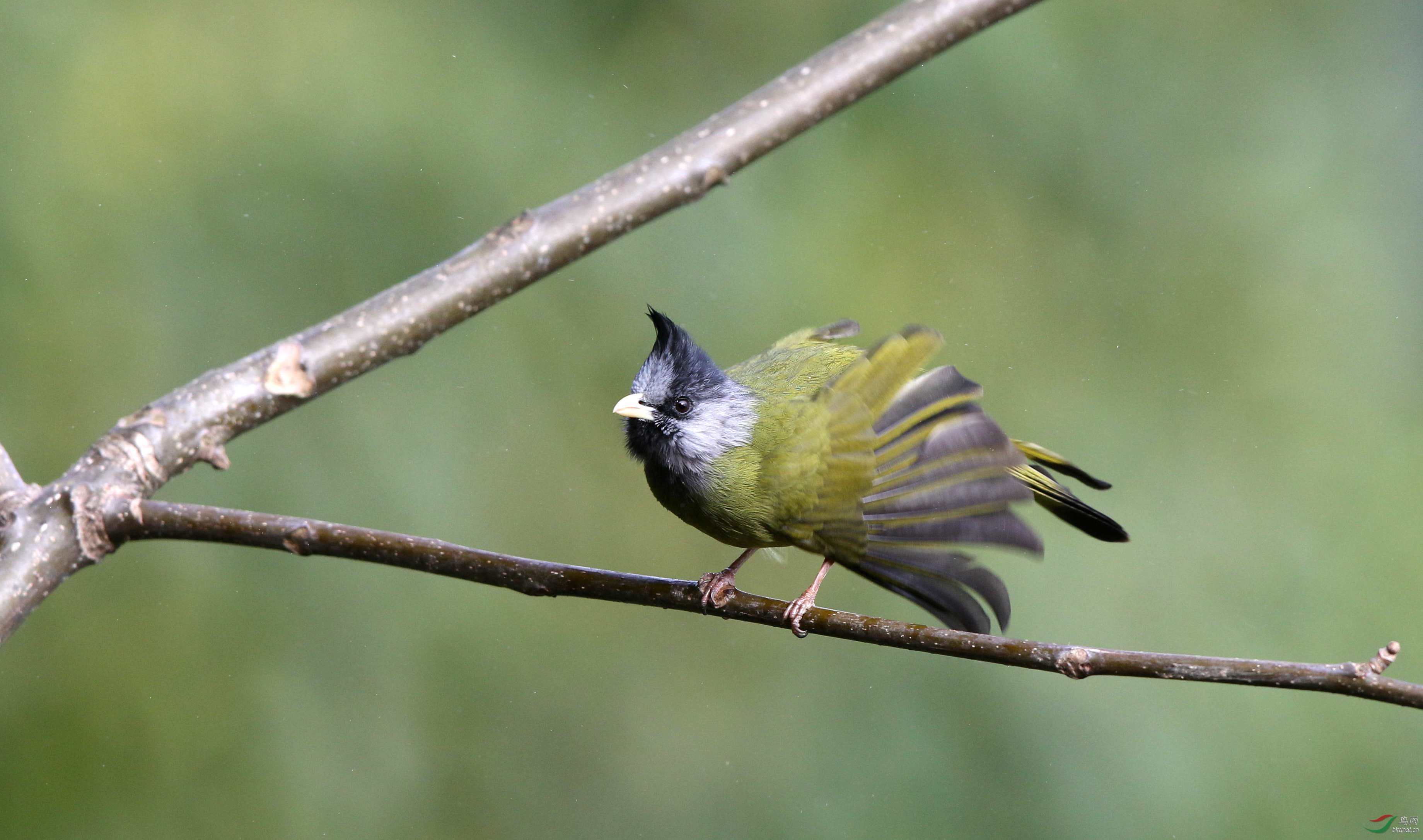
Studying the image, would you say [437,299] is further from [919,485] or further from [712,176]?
[919,485]

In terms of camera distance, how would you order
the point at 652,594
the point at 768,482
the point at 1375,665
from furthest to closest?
the point at 768,482 → the point at 652,594 → the point at 1375,665

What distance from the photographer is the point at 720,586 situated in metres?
1.89

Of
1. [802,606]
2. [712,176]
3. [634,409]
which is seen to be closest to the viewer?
[712,176]

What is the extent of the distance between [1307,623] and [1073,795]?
36.1 inches

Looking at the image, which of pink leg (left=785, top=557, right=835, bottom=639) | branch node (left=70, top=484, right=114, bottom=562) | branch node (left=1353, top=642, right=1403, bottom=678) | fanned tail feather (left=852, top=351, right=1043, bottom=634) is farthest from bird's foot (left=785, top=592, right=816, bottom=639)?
branch node (left=70, top=484, right=114, bottom=562)

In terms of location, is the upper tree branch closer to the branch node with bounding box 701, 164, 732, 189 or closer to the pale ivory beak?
the branch node with bounding box 701, 164, 732, 189

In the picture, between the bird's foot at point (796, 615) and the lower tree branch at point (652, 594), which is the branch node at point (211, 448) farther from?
the bird's foot at point (796, 615)

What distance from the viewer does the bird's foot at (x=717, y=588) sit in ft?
5.13

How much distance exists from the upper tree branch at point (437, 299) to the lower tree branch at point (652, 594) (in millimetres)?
62

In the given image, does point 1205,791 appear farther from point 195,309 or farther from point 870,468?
point 195,309

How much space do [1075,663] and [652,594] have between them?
53 centimetres

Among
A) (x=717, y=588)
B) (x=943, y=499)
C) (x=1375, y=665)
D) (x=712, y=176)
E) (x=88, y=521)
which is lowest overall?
(x=88, y=521)

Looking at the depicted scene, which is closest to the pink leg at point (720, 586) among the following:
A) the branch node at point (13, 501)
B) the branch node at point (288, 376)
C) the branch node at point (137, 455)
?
the branch node at point (288, 376)

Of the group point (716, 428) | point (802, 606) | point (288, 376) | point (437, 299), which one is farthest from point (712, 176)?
point (716, 428)
